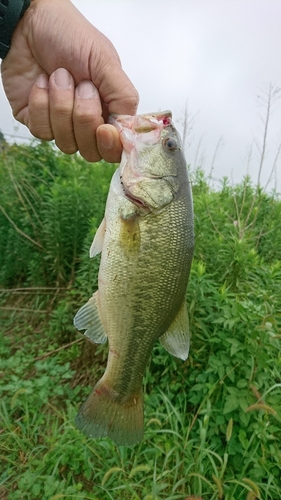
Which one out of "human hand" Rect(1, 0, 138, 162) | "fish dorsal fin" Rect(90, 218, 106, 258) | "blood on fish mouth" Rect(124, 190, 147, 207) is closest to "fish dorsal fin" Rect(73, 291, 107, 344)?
"fish dorsal fin" Rect(90, 218, 106, 258)

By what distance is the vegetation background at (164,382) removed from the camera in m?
2.32

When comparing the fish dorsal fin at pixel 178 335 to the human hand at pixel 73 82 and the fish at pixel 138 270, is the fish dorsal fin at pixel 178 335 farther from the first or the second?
the human hand at pixel 73 82

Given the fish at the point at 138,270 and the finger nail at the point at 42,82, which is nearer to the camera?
the fish at the point at 138,270

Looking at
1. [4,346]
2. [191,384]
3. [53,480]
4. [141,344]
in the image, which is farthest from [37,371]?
[141,344]

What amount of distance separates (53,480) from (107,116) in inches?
83.6

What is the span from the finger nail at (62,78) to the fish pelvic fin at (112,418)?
125 cm

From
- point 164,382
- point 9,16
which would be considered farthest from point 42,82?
point 164,382

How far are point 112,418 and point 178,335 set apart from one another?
1.43ft

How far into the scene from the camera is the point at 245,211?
4.49m

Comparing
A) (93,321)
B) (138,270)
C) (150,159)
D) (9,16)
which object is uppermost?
(9,16)

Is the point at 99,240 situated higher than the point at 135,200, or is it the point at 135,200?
the point at 135,200

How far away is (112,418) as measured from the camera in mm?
1646

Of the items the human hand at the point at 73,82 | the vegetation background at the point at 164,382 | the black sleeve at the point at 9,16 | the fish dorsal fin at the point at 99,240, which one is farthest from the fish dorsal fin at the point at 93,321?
the black sleeve at the point at 9,16

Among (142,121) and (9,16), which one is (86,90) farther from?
(9,16)
